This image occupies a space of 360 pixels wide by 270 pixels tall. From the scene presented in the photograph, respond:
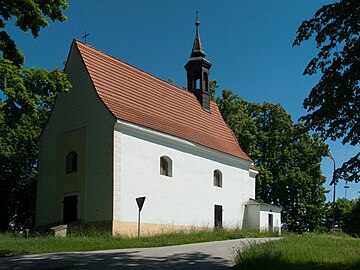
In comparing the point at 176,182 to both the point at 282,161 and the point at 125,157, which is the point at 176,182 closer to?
the point at 125,157

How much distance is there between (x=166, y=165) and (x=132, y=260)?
12.8 m

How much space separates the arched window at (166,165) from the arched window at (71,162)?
4.31 meters

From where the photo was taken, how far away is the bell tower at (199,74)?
32.7 metres

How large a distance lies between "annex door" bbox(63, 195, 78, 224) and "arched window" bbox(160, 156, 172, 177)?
4598 mm

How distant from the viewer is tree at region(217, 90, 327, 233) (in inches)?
1678

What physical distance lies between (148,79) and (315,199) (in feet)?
74.5

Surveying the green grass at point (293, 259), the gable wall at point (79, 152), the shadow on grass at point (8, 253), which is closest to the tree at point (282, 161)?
the gable wall at point (79, 152)

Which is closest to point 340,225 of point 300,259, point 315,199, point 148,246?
point 315,199

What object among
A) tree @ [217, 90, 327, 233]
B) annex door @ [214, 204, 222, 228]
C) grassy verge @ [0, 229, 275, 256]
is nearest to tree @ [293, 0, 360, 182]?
grassy verge @ [0, 229, 275, 256]

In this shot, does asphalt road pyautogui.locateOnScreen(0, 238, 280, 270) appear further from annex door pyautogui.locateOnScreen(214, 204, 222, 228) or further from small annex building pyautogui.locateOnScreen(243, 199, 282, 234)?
small annex building pyautogui.locateOnScreen(243, 199, 282, 234)

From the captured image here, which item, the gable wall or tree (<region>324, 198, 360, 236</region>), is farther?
tree (<region>324, 198, 360, 236</region>)

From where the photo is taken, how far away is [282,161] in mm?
44406

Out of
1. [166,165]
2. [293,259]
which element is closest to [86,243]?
[293,259]

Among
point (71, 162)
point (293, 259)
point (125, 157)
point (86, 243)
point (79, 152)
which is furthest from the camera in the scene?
point (71, 162)
